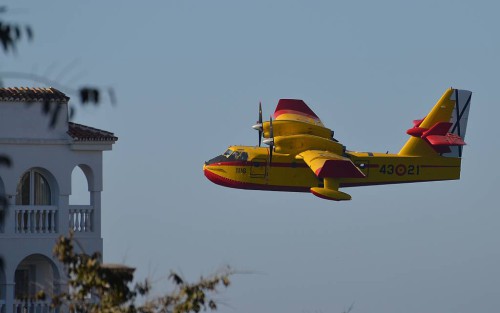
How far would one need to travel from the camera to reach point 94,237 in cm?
4528

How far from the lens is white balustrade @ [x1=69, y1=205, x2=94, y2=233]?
45688mm

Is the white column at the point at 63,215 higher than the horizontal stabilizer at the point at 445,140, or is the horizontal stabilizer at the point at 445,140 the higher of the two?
the horizontal stabilizer at the point at 445,140

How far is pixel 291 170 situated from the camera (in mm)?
68375

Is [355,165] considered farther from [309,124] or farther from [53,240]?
[53,240]

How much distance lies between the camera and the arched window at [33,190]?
1800 inches

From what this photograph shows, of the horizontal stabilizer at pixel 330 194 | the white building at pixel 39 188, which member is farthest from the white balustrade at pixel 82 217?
the horizontal stabilizer at pixel 330 194

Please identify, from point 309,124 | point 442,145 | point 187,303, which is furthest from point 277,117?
point 187,303

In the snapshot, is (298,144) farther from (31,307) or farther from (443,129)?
(31,307)

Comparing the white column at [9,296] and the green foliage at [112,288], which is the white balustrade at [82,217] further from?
the green foliage at [112,288]

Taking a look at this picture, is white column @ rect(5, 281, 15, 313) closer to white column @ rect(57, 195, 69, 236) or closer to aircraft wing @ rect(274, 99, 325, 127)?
white column @ rect(57, 195, 69, 236)

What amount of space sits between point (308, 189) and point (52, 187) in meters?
24.3

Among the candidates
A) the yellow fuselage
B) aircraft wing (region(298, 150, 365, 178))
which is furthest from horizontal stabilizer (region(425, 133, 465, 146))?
aircraft wing (region(298, 150, 365, 178))

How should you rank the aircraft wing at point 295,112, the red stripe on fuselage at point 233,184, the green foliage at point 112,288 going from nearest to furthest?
the green foliage at point 112,288
the red stripe on fuselage at point 233,184
the aircraft wing at point 295,112

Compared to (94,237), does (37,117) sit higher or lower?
higher
